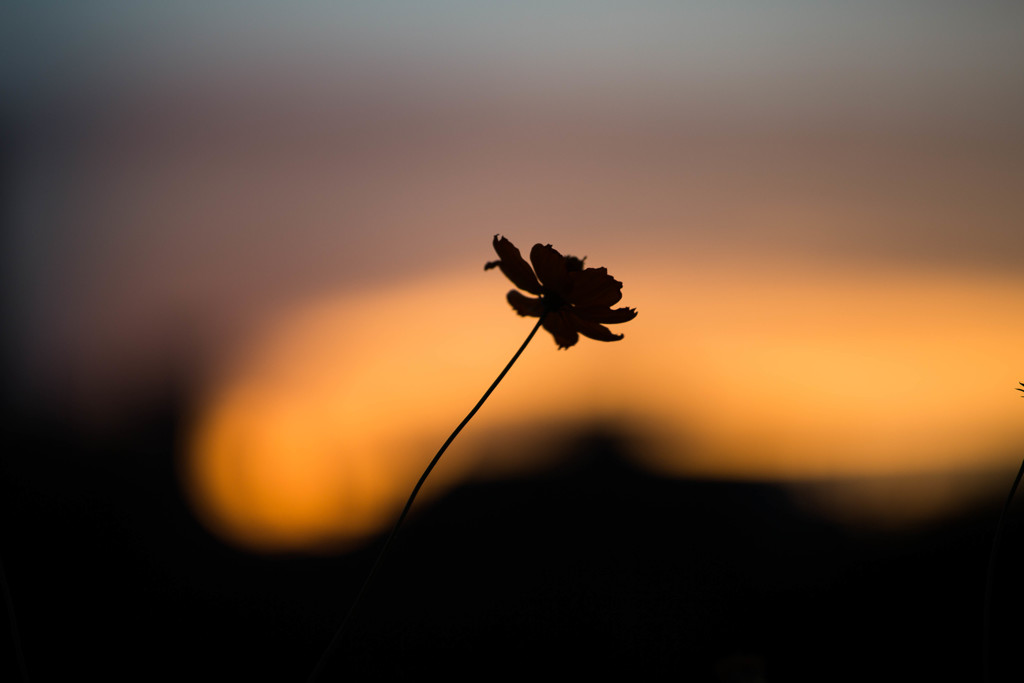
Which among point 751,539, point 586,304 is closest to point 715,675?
point 586,304

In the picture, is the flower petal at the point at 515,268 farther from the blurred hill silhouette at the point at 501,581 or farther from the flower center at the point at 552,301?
the blurred hill silhouette at the point at 501,581

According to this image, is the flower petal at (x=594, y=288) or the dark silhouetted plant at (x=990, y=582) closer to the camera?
the dark silhouetted plant at (x=990, y=582)

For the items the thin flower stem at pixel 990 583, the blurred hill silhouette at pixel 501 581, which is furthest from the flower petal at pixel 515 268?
the blurred hill silhouette at pixel 501 581

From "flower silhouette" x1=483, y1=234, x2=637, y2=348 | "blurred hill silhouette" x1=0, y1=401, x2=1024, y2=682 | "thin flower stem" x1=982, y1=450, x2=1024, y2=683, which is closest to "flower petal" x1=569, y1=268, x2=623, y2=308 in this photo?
"flower silhouette" x1=483, y1=234, x2=637, y2=348

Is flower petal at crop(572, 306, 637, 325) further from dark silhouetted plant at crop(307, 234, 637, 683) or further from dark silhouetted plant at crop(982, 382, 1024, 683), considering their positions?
dark silhouetted plant at crop(982, 382, 1024, 683)

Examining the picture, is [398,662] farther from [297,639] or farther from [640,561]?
[640,561]

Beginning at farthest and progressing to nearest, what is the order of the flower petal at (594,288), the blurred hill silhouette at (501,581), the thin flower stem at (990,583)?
the blurred hill silhouette at (501,581) < the flower petal at (594,288) < the thin flower stem at (990,583)
